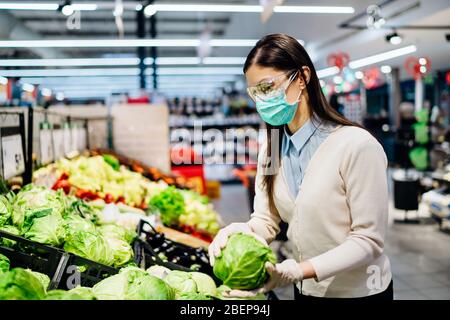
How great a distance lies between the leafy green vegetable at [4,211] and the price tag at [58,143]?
1.91m

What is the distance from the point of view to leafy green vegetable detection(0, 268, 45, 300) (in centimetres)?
113

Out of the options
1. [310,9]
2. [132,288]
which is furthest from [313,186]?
[310,9]

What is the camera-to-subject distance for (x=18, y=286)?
3.79 ft

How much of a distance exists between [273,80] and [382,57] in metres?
14.2

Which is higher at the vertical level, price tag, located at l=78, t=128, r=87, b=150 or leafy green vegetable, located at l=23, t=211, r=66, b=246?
price tag, located at l=78, t=128, r=87, b=150

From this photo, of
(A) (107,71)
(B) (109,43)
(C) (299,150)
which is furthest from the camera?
(A) (107,71)

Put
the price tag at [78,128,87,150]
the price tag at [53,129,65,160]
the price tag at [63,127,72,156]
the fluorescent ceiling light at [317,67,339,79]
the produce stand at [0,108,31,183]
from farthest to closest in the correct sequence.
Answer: the fluorescent ceiling light at [317,67,339,79], the price tag at [78,128,87,150], the price tag at [63,127,72,156], the price tag at [53,129,65,160], the produce stand at [0,108,31,183]

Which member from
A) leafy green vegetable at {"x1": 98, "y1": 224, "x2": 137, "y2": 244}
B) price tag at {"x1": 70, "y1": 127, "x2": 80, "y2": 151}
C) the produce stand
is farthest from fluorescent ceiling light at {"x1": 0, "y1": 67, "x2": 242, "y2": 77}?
leafy green vegetable at {"x1": 98, "y1": 224, "x2": 137, "y2": 244}

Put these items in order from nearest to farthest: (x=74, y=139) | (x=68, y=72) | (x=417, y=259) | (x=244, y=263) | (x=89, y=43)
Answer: (x=244, y=263), (x=74, y=139), (x=417, y=259), (x=89, y=43), (x=68, y=72)

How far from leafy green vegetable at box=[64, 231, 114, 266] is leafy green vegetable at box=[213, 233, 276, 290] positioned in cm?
55

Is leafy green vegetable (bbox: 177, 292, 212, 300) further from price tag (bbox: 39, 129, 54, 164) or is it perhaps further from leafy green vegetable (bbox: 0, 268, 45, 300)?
price tag (bbox: 39, 129, 54, 164)

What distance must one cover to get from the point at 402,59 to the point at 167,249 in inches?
581

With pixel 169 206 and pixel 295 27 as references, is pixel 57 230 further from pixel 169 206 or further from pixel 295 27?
pixel 295 27

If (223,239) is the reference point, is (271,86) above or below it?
above
